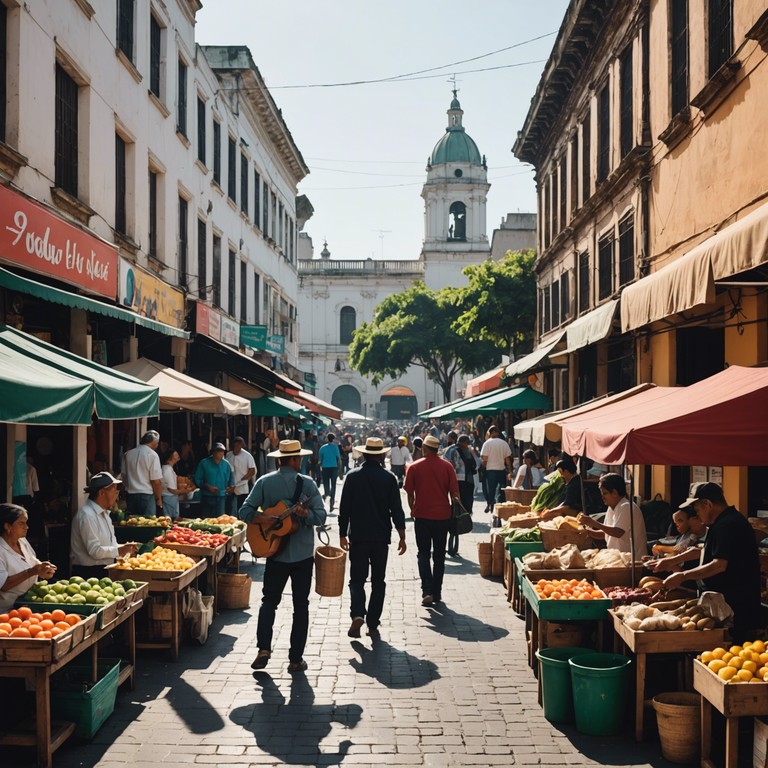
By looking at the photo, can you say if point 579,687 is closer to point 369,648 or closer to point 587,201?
point 369,648

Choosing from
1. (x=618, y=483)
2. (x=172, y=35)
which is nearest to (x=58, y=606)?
(x=618, y=483)

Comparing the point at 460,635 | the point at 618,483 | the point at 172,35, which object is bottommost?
the point at 460,635

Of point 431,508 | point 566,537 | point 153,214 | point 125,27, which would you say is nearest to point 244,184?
point 153,214

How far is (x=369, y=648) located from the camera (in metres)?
9.02

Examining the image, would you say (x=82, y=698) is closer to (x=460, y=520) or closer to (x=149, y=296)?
(x=460, y=520)

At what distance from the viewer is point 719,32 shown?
474 inches

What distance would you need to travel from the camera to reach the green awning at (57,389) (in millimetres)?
6457

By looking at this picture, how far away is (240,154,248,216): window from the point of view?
94.4 feet

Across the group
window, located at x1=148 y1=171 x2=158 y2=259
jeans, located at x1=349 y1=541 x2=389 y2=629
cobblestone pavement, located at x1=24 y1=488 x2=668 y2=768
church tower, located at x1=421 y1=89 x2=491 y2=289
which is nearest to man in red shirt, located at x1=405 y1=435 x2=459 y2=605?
cobblestone pavement, located at x1=24 y1=488 x2=668 y2=768

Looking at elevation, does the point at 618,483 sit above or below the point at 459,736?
above

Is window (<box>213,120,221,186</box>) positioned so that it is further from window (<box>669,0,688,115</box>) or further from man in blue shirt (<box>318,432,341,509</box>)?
window (<box>669,0,688,115</box>)

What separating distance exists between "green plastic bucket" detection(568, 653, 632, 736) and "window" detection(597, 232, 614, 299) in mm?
13280

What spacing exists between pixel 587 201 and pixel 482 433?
20011 millimetres

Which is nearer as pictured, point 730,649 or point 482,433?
point 730,649
